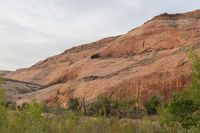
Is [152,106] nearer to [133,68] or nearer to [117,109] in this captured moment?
[133,68]

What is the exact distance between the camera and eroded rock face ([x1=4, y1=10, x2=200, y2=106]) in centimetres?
3566

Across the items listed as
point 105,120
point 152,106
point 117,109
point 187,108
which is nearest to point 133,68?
point 152,106

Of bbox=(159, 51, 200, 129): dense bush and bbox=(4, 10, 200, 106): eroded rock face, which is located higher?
bbox=(4, 10, 200, 106): eroded rock face

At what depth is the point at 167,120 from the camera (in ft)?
33.2

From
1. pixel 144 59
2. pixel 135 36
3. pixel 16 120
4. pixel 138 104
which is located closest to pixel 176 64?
pixel 138 104

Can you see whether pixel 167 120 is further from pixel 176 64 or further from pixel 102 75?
pixel 102 75

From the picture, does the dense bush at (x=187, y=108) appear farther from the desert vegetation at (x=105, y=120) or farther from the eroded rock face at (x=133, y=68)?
the eroded rock face at (x=133, y=68)

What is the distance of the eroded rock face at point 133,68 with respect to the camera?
35.7 m

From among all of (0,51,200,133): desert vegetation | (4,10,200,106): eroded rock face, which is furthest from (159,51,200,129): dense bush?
(4,10,200,106): eroded rock face

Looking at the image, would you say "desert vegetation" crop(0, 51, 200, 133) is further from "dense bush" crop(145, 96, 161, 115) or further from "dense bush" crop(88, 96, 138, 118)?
"dense bush" crop(145, 96, 161, 115)

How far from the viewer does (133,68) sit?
132ft

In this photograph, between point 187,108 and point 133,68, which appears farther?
point 133,68

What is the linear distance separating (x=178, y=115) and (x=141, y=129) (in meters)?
1.04

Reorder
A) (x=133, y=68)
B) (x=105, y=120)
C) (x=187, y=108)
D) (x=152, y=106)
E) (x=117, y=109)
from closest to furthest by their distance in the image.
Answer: (x=105, y=120), (x=187, y=108), (x=117, y=109), (x=152, y=106), (x=133, y=68)
